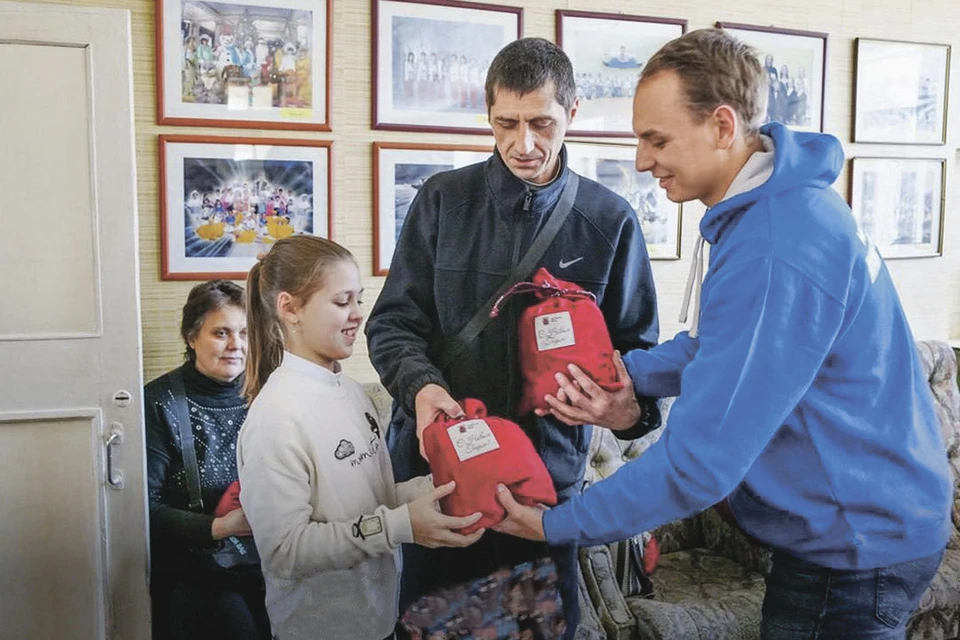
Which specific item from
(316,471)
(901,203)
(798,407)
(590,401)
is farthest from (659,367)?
(901,203)

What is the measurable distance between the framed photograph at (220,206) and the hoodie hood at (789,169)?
4.02 ft

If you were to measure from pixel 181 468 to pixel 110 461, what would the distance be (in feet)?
0.77

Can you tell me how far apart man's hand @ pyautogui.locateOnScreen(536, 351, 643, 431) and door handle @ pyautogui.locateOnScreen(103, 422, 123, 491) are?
0.96m

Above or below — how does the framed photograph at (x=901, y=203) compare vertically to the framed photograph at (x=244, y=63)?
below

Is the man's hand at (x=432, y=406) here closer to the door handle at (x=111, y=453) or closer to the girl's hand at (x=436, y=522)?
the girl's hand at (x=436, y=522)

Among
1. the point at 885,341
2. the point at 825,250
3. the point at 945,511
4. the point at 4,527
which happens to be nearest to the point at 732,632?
the point at 945,511

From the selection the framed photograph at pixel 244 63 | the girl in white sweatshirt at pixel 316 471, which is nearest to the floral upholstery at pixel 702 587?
the girl in white sweatshirt at pixel 316 471

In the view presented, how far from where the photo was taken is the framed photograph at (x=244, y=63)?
7.40 feet

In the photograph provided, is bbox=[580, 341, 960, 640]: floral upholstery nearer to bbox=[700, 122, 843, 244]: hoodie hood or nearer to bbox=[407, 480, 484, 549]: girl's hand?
bbox=[407, 480, 484, 549]: girl's hand

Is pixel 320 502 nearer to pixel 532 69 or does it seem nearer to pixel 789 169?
pixel 532 69

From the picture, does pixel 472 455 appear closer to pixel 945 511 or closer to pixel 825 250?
pixel 825 250

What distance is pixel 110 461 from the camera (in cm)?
196

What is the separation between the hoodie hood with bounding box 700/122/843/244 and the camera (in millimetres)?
1354

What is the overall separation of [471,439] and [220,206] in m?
1.16
